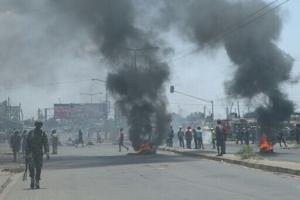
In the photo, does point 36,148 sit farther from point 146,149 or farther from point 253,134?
point 253,134

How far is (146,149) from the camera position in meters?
35.0

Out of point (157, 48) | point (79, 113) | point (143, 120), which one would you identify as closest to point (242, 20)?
point (157, 48)

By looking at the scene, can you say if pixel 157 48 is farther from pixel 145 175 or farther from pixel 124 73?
pixel 145 175

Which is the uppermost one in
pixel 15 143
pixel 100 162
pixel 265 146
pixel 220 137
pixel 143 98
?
pixel 143 98

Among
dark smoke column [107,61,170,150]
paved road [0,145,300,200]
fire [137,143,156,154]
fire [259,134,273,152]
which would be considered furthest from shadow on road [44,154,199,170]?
dark smoke column [107,61,170,150]

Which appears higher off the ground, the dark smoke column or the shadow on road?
the dark smoke column

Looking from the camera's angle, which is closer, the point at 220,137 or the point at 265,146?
the point at 220,137

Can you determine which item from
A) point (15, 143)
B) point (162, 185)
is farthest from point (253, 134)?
point (162, 185)

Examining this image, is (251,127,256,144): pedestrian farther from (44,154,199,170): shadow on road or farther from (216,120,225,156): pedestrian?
(216,120,225,156): pedestrian

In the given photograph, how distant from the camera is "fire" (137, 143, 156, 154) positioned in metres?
34.9

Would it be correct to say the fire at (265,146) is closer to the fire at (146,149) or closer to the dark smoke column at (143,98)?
the fire at (146,149)

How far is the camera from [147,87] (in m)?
38.7

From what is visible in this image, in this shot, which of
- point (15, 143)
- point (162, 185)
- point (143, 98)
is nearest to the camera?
point (162, 185)

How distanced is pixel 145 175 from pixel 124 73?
19.3m
